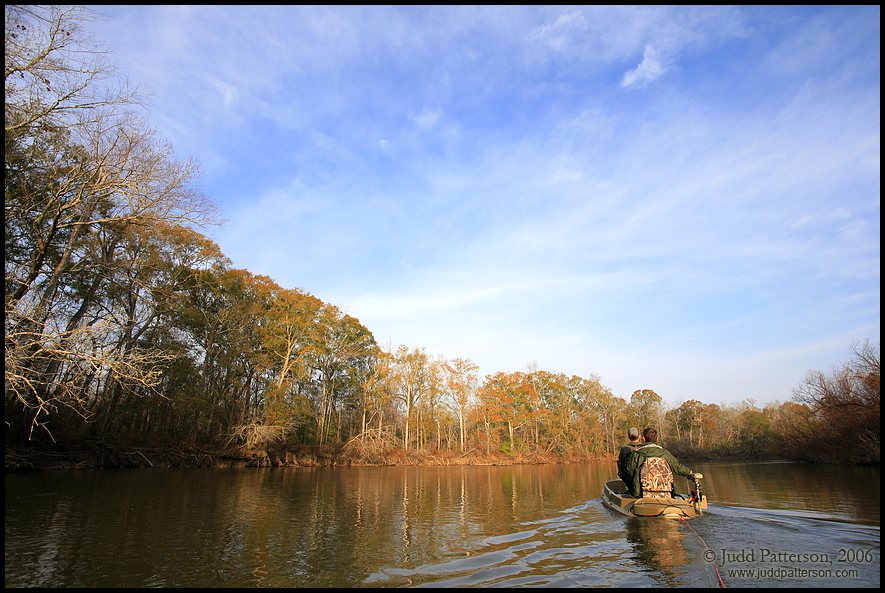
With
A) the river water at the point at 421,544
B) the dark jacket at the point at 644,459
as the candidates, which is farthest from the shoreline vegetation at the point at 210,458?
the dark jacket at the point at 644,459

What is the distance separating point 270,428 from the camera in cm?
3250

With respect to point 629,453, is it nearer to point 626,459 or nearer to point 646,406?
point 626,459

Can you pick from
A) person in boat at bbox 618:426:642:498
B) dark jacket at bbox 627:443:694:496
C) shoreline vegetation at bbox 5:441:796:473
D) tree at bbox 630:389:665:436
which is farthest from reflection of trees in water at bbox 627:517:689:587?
tree at bbox 630:389:665:436

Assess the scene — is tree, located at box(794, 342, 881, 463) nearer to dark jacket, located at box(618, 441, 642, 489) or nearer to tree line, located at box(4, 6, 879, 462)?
tree line, located at box(4, 6, 879, 462)

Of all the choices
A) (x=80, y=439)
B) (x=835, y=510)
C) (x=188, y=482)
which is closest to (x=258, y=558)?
(x=835, y=510)

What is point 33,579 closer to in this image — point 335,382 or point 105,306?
point 105,306

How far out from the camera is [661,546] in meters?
8.06

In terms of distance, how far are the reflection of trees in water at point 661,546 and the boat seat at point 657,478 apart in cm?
65

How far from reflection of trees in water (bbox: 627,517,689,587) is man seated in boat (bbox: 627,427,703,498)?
2.20 ft

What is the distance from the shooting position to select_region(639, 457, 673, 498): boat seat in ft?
35.4

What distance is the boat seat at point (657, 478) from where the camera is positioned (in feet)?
35.4

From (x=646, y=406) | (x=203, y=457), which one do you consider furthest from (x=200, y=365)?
(x=646, y=406)

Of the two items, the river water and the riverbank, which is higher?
the riverbank

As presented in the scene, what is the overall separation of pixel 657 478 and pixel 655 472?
13 cm
